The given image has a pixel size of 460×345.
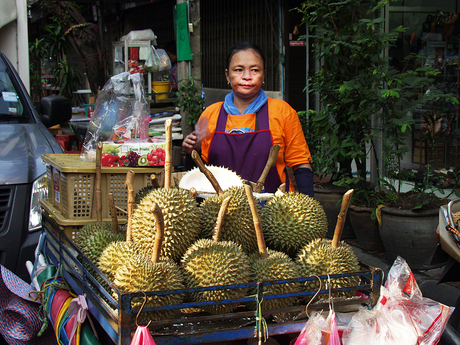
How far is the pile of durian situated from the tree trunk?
833 centimetres

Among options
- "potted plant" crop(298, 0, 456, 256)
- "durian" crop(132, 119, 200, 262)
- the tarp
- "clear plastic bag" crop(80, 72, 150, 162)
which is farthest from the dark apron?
the tarp

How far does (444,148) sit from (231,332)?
15.1 feet

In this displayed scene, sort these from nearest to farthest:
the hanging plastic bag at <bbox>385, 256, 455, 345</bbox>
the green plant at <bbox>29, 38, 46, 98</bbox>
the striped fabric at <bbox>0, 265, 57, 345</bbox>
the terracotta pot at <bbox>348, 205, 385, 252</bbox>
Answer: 1. the hanging plastic bag at <bbox>385, 256, 455, 345</bbox>
2. the striped fabric at <bbox>0, 265, 57, 345</bbox>
3. the terracotta pot at <bbox>348, 205, 385, 252</bbox>
4. the green plant at <bbox>29, 38, 46, 98</bbox>

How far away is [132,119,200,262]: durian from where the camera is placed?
4.87 ft

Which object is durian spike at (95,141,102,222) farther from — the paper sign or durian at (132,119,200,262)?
the paper sign

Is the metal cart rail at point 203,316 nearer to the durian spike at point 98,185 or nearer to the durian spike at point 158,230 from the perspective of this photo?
the durian spike at point 158,230

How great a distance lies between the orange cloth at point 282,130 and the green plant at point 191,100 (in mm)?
3939

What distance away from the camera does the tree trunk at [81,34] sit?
913cm

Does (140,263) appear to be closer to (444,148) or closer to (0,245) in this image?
(0,245)

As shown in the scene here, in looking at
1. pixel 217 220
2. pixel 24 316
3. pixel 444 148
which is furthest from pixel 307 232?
pixel 444 148

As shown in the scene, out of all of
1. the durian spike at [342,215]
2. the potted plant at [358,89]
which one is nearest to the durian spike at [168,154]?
the durian spike at [342,215]

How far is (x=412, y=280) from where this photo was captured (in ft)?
A: 4.75

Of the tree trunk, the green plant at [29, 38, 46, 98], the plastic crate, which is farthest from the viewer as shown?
the green plant at [29, 38, 46, 98]

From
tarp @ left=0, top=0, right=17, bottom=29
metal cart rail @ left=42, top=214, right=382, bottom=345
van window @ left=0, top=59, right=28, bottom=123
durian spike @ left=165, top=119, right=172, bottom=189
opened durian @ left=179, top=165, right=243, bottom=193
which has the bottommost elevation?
metal cart rail @ left=42, top=214, right=382, bottom=345
